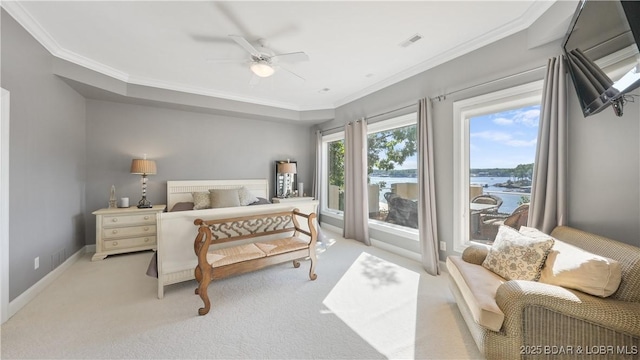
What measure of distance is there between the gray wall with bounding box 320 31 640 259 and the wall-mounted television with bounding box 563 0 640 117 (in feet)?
0.78

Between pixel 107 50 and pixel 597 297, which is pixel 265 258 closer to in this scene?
pixel 597 297

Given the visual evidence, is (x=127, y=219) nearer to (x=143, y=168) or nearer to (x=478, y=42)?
(x=143, y=168)

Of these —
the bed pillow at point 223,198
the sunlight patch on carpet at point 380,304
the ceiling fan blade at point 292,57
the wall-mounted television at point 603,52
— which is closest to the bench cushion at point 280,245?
the sunlight patch on carpet at point 380,304

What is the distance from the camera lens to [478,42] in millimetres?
2602

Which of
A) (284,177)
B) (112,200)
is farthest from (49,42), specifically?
(284,177)

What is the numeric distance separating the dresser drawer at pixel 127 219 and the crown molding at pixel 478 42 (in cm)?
436

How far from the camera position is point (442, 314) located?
208 centimetres

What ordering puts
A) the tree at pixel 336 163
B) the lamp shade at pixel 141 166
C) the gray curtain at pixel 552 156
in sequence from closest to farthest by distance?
the gray curtain at pixel 552 156 → the lamp shade at pixel 141 166 → the tree at pixel 336 163

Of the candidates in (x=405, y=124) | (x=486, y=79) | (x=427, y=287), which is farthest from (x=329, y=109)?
(x=427, y=287)

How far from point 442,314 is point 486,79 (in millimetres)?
2554

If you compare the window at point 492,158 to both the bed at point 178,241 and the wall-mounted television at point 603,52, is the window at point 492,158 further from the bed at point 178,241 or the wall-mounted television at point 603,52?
the bed at point 178,241

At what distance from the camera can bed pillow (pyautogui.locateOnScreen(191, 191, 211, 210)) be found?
4039 millimetres

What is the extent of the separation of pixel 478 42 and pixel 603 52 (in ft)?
4.07

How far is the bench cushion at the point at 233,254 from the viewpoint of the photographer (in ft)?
7.40
